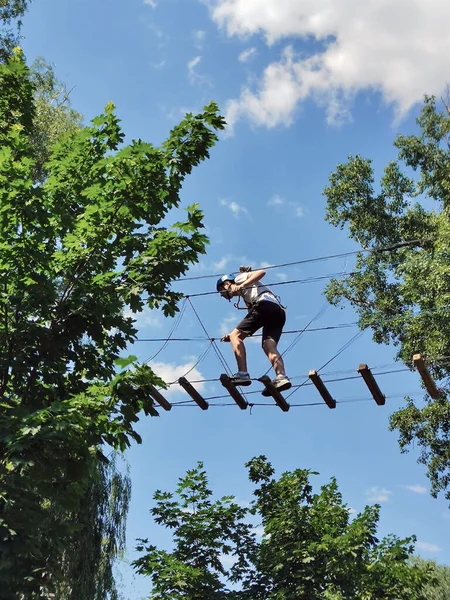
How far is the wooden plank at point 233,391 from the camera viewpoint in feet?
30.2

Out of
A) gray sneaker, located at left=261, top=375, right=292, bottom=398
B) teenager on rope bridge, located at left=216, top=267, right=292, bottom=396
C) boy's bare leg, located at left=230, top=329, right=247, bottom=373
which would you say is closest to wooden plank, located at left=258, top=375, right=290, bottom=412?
gray sneaker, located at left=261, top=375, right=292, bottom=398

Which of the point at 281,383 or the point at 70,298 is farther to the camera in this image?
the point at 281,383

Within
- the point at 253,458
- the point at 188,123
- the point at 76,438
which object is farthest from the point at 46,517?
the point at 253,458

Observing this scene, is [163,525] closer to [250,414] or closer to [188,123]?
[250,414]

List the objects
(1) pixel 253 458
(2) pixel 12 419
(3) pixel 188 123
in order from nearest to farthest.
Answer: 1. (2) pixel 12 419
2. (3) pixel 188 123
3. (1) pixel 253 458

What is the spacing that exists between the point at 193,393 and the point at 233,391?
2.95 ft

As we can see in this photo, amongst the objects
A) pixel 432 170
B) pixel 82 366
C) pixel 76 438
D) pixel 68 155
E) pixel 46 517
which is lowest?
pixel 46 517

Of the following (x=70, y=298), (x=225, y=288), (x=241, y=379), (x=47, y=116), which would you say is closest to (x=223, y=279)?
(x=225, y=288)

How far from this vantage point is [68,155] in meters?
7.70

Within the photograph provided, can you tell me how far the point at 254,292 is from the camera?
9617 millimetres

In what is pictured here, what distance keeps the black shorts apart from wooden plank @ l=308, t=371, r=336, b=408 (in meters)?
0.93

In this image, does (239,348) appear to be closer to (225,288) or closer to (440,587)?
(225,288)

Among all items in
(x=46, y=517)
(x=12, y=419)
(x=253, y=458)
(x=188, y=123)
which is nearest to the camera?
(x=12, y=419)

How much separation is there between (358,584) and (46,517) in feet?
23.3
